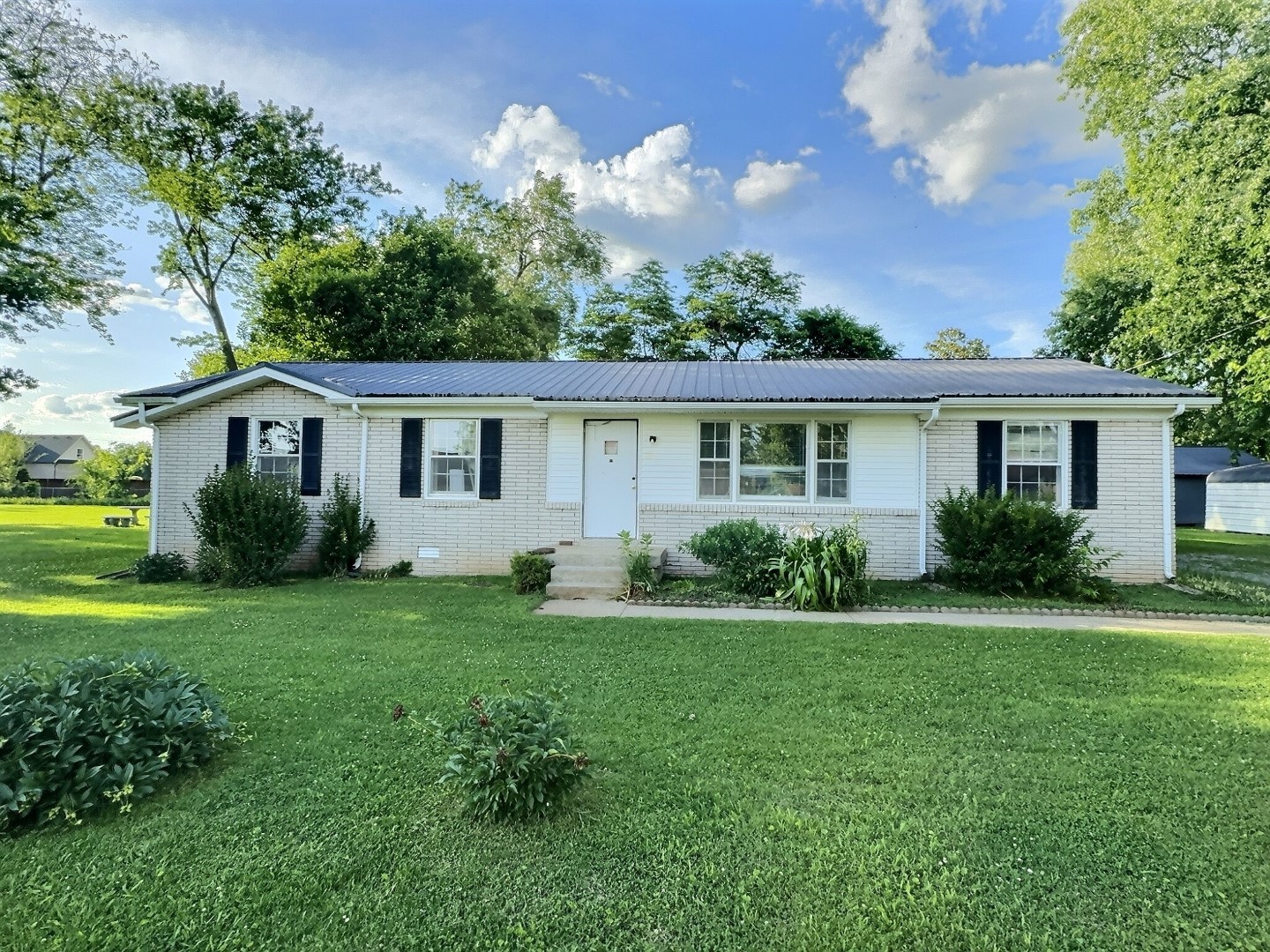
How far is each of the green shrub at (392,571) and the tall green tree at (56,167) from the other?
43.2 feet

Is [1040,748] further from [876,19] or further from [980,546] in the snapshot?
[876,19]

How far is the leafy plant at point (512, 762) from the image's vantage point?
260 centimetres

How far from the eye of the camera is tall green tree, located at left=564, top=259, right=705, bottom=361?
26.9 meters

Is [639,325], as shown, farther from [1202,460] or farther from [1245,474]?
[1202,460]

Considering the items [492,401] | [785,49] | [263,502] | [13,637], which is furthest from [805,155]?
[13,637]

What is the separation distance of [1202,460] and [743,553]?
1094 inches

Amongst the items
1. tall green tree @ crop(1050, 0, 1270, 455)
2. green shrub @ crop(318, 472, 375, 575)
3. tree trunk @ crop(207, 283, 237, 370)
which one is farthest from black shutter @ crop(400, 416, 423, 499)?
tree trunk @ crop(207, 283, 237, 370)

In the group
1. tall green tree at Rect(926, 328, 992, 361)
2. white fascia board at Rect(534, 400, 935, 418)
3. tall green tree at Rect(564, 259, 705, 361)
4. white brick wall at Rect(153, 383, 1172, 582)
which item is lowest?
white brick wall at Rect(153, 383, 1172, 582)

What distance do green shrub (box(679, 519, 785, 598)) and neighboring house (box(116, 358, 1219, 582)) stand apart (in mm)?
995

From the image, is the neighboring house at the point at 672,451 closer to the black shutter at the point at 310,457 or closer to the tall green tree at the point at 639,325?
the black shutter at the point at 310,457

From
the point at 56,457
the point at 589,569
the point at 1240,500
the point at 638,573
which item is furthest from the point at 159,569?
the point at 56,457

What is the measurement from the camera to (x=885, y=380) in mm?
10555

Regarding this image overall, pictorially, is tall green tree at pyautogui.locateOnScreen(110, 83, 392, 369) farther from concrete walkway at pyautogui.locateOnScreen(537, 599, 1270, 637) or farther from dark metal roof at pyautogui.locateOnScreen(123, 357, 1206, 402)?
concrete walkway at pyautogui.locateOnScreen(537, 599, 1270, 637)

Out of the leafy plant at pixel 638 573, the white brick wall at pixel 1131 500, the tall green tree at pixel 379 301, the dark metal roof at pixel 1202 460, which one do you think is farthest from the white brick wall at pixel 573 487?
the dark metal roof at pixel 1202 460
